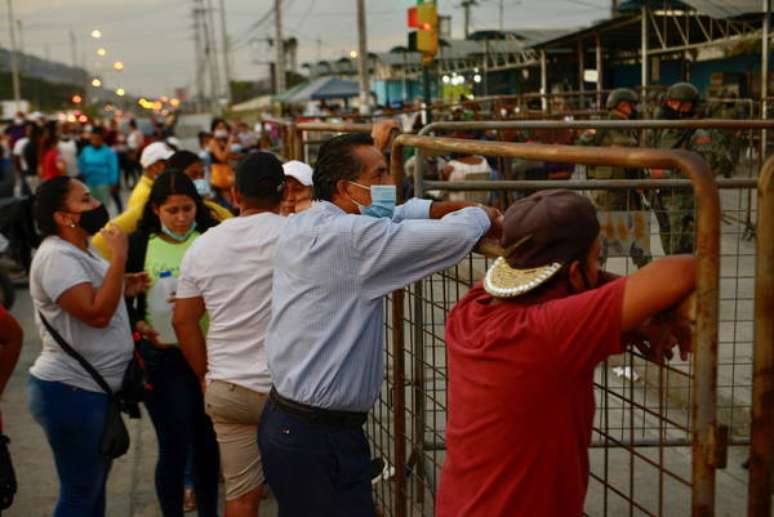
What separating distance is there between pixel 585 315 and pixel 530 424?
0.31m

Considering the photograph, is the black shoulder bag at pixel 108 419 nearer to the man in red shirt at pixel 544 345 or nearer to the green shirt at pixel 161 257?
the green shirt at pixel 161 257

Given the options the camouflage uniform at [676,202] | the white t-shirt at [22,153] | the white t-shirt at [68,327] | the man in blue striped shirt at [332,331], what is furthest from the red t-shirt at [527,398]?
the white t-shirt at [22,153]

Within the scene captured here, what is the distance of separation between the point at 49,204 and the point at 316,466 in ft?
6.36

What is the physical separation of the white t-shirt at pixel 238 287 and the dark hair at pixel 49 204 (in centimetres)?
66

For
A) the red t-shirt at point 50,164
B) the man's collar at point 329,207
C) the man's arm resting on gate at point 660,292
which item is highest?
the man's collar at point 329,207

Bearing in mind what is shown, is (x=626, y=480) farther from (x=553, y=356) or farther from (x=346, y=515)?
(x=553, y=356)

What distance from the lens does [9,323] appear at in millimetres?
4000

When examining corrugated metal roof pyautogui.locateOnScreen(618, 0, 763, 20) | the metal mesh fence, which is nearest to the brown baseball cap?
the metal mesh fence

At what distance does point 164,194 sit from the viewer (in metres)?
4.84

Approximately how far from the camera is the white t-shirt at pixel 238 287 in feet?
12.8

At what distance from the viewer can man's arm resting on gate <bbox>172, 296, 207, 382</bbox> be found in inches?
164

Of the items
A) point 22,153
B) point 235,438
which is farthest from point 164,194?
point 22,153

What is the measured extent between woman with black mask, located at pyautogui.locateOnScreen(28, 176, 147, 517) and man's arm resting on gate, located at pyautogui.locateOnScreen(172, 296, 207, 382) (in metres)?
0.27

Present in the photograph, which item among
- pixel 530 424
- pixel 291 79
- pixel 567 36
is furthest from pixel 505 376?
pixel 291 79
